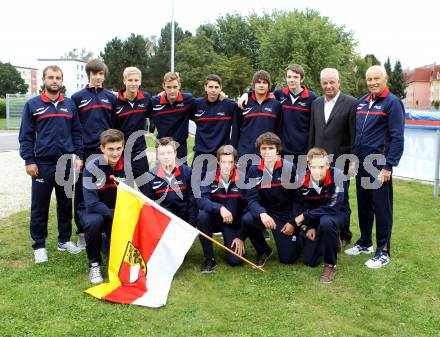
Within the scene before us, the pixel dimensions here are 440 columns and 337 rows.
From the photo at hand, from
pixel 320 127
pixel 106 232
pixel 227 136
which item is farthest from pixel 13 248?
pixel 320 127

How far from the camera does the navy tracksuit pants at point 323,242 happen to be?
4773mm

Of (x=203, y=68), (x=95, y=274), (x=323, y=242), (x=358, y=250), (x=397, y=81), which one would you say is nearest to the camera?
(x=95, y=274)

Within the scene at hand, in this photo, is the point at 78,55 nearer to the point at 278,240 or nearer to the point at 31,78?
the point at 31,78

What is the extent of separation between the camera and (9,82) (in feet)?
227

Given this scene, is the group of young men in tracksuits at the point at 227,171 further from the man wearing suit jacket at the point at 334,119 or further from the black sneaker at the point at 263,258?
the man wearing suit jacket at the point at 334,119

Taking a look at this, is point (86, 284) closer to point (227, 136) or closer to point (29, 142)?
point (29, 142)

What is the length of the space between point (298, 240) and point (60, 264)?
2681 mm

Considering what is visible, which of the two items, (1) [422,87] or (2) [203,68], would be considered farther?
(1) [422,87]

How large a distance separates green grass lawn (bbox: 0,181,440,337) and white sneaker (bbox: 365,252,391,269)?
89mm

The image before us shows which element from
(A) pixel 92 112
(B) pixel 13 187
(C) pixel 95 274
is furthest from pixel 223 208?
(B) pixel 13 187

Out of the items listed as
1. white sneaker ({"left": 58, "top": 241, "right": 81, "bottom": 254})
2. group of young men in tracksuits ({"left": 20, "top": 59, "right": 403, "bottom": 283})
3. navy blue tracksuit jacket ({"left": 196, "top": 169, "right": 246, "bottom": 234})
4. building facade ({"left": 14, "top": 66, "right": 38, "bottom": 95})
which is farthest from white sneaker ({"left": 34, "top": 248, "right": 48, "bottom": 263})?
building facade ({"left": 14, "top": 66, "right": 38, "bottom": 95})

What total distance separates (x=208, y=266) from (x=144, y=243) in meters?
0.84

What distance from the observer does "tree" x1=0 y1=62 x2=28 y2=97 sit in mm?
68250

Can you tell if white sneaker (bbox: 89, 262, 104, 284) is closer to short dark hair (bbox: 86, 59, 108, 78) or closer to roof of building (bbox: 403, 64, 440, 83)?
short dark hair (bbox: 86, 59, 108, 78)
